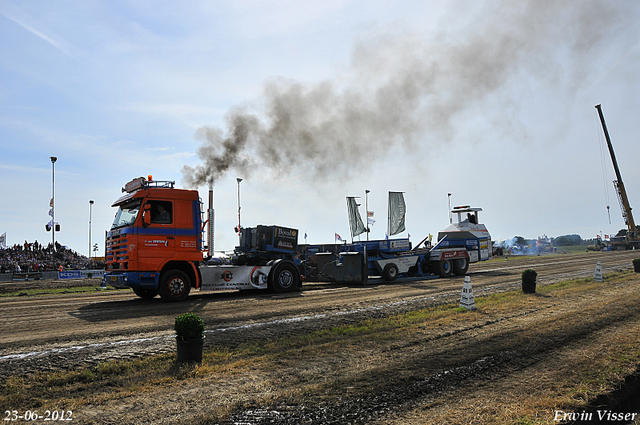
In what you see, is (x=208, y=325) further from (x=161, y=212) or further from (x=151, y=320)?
(x=161, y=212)

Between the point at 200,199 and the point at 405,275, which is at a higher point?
the point at 200,199

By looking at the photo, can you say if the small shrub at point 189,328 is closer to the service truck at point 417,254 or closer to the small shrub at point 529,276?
the small shrub at point 529,276

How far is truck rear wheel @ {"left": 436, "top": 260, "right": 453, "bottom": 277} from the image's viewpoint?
2283cm

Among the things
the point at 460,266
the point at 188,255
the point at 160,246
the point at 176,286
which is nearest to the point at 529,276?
the point at 460,266

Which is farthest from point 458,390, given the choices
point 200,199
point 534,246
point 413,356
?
point 534,246

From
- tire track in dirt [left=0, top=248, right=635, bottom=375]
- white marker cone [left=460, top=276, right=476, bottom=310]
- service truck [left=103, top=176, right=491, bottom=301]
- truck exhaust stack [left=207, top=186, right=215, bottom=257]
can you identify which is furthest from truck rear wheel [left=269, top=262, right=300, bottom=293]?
white marker cone [left=460, top=276, right=476, bottom=310]

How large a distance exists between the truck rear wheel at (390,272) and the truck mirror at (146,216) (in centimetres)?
1218

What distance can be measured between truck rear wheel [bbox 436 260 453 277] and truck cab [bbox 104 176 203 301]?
1402 cm

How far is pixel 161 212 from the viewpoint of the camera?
43.0ft

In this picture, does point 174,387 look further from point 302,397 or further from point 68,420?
point 302,397

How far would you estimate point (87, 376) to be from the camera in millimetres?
5789

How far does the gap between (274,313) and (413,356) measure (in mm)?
5185

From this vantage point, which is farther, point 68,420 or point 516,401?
point 516,401

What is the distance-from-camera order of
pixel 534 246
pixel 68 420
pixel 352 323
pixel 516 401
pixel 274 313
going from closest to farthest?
pixel 68 420 < pixel 516 401 < pixel 352 323 < pixel 274 313 < pixel 534 246
